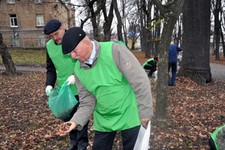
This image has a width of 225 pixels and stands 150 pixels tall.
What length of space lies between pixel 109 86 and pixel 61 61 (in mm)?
1295

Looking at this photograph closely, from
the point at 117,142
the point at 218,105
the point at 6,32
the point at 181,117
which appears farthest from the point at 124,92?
the point at 6,32

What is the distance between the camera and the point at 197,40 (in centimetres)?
919

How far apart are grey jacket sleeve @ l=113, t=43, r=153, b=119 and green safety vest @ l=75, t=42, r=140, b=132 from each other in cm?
6

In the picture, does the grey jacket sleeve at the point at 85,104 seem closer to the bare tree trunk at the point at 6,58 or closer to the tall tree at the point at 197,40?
the tall tree at the point at 197,40

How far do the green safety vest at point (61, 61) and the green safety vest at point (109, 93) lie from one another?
962 millimetres

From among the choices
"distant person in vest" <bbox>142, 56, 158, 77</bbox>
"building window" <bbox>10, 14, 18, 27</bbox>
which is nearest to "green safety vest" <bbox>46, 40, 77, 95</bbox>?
"distant person in vest" <bbox>142, 56, 158, 77</bbox>

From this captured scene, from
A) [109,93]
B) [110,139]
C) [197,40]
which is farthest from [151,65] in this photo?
[109,93]

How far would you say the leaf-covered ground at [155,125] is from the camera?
4066mm

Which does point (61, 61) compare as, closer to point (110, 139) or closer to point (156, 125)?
point (110, 139)

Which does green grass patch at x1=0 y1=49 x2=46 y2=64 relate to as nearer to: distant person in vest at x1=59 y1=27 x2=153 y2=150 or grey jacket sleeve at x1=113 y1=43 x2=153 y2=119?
distant person in vest at x1=59 y1=27 x2=153 y2=150

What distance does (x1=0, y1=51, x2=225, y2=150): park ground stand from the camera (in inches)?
160

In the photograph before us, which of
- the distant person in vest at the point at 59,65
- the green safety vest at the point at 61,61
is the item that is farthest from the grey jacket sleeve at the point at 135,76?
the green safety vest at the point at 61,61

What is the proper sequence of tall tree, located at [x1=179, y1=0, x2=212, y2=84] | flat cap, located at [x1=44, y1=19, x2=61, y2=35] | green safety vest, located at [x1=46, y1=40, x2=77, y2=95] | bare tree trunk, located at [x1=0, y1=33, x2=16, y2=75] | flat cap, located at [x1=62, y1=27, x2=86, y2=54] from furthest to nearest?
bare tree trunk, located at [x1=0, y1=33, x2=16, y2=75], tall tree, located at [x1=179, y1=0, x2=212, y2=84], green safety vest, located at [x1=46, y1=40, x2=77, y2=95], flat cap, located at [x1=44, y1=19, x2=61, y2=35], flat cap, located at [x1=62, y1=27, x2=86, y2=54]

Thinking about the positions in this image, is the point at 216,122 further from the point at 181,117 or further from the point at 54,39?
the point at 54,39
